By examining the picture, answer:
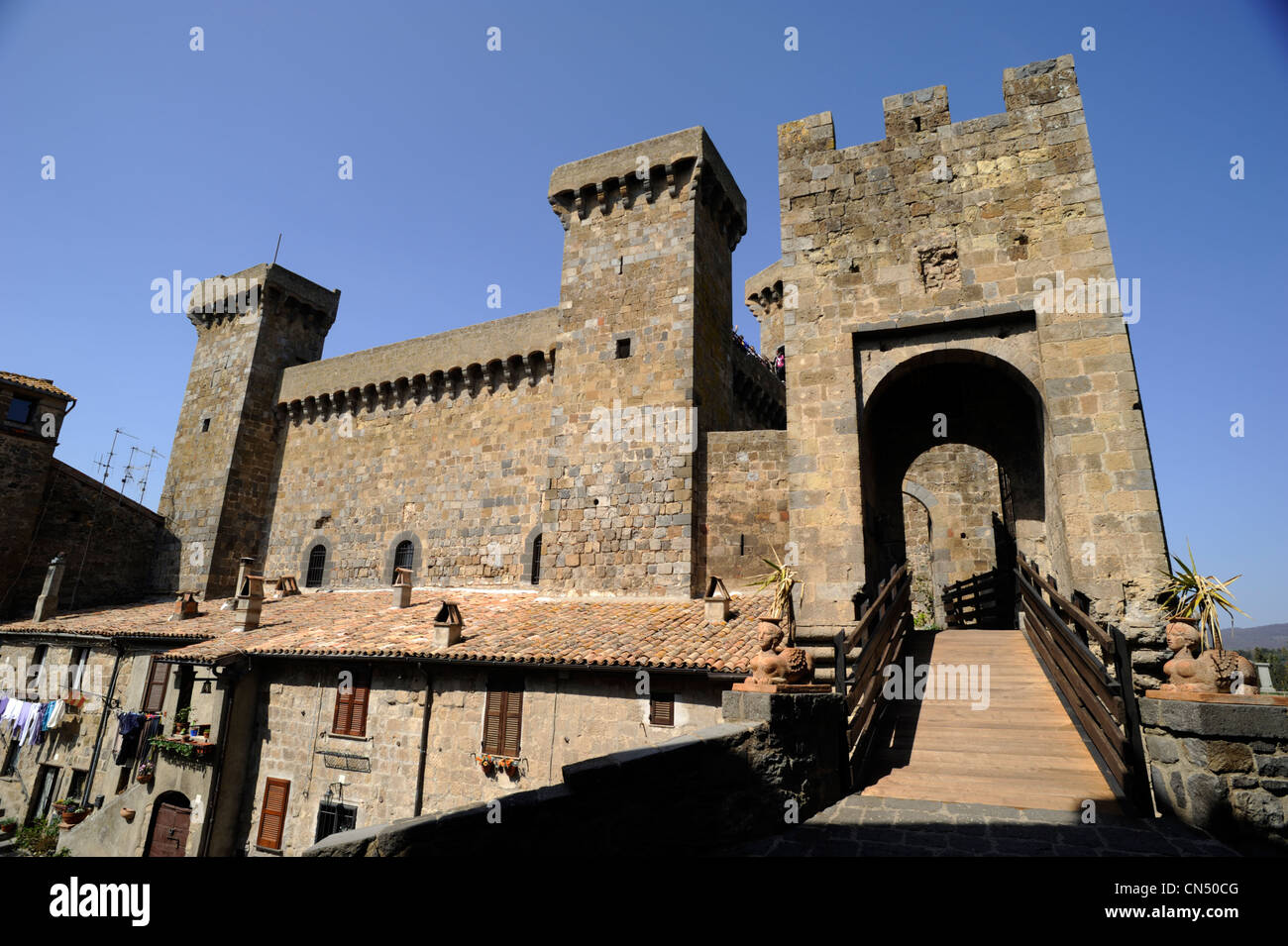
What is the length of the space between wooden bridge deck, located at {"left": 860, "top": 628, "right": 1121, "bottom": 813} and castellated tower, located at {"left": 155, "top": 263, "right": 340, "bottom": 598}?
23.1 m

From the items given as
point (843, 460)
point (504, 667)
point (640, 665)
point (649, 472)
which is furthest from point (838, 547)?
point (504, 667)

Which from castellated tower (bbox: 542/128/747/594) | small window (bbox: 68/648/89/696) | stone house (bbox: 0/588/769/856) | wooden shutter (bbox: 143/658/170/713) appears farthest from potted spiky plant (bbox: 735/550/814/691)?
small window (bbox: 68/648/89/696)

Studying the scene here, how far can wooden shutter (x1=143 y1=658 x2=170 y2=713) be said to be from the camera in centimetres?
1717

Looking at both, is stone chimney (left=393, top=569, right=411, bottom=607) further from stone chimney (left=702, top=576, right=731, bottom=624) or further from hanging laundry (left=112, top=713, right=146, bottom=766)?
stone chimney (left=702, top=576, right=731, bottom=624)

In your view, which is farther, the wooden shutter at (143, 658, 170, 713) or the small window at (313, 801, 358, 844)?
the wooden shutter at (143, 658, 170, 713)

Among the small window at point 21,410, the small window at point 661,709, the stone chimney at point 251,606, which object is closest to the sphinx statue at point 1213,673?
the small window at point 661,709

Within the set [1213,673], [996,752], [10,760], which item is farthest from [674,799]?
[10,760]

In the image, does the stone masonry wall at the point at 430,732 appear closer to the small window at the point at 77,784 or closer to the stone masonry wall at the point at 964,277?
the stone masonry wall at the point at 964,277

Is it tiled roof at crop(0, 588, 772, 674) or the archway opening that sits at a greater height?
the archway opening

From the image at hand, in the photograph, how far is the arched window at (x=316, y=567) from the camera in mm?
21938

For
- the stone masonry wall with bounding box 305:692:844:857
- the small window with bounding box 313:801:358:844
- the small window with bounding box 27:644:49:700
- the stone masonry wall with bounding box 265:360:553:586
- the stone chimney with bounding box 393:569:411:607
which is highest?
the stone masonry wall with bounding box 265:360:553:586

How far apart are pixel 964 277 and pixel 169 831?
1993 centimetres

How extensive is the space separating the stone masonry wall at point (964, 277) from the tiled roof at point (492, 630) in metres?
2.70

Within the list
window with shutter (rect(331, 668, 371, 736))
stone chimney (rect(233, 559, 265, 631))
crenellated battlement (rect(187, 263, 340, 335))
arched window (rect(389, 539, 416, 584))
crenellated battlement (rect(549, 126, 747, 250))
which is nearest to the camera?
window with shutter (rect(331, 668, 371, 736))
